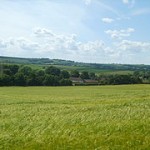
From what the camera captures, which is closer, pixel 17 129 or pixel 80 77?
pixel 17 129

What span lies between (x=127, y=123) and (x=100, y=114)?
222 cm

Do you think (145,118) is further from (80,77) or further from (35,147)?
(80,77)

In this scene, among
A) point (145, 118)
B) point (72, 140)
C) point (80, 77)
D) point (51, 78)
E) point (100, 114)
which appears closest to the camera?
point (72, 140)

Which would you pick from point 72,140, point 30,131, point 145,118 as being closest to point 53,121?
point 30,131

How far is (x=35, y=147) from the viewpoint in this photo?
11453 mm

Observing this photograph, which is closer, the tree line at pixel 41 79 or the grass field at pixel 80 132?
the grass field at pixel 80 132

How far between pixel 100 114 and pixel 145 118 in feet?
6.97

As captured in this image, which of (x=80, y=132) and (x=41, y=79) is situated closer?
(x=80, y=132)

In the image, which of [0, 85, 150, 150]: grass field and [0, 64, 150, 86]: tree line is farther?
[0, 64, 150, 86]: tree line

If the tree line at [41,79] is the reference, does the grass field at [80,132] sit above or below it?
above

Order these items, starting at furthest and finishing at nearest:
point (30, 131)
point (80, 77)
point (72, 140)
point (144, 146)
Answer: point (80, 77) < point (30, 131) < point (72, 140) < point (144, 146)

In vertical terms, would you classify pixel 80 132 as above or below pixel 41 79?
above

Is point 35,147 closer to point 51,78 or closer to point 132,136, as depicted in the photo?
point 132,136

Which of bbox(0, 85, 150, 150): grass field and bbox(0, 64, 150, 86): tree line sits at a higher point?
bbox(0, 85, 150, 150): grass field
